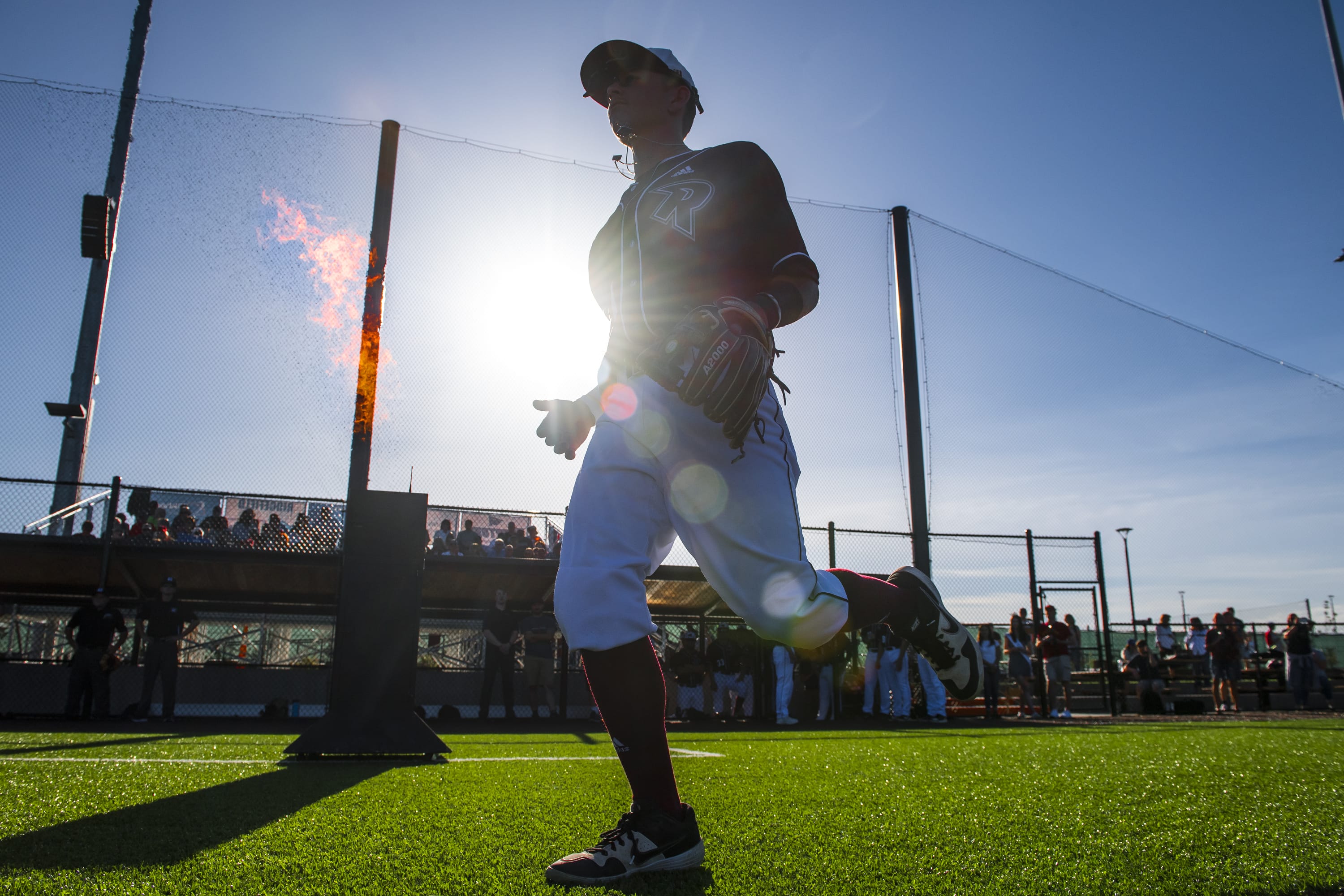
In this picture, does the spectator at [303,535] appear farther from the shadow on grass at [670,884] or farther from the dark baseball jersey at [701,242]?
the shadow on grass at [670,884]

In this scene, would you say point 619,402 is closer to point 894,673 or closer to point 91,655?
point 91,655

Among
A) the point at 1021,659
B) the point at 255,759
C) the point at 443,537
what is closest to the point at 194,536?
the point at 443,537

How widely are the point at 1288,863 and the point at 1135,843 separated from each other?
1.12 feet

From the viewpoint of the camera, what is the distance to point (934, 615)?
92.5 inches

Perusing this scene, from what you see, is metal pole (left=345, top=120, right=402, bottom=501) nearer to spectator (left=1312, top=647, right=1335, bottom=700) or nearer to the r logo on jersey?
the r logo on jersey

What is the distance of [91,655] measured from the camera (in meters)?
10.3

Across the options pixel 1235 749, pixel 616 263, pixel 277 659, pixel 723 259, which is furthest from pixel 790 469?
pixel 277 659

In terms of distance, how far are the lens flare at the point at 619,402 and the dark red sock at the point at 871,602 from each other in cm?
67

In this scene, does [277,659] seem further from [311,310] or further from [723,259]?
[723,259]

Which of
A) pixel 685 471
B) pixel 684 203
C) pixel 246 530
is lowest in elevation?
pixel 685 471

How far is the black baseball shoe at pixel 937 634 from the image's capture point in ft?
7.63

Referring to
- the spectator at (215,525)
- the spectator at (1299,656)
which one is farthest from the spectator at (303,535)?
the spectator at (1299,656)

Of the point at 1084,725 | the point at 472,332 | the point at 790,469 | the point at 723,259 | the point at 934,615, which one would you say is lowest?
the point at 1084,725

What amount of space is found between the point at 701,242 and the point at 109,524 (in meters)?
12.5
